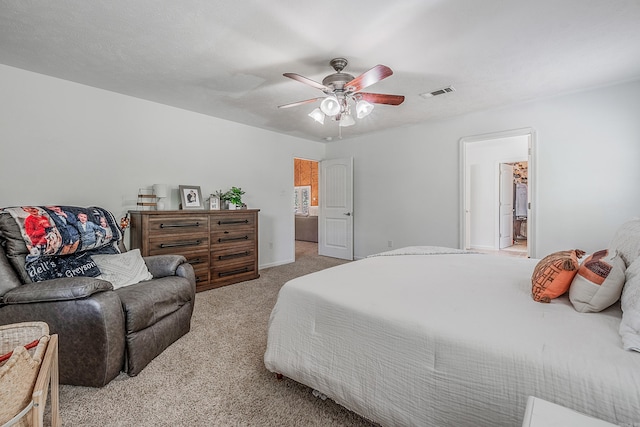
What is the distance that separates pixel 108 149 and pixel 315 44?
103 inches

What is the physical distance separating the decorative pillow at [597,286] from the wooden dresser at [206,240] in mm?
3497

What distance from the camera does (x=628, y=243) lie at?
57.7 inches

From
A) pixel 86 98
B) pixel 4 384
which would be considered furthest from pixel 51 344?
pixel 86 98

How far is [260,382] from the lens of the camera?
1.77 metres

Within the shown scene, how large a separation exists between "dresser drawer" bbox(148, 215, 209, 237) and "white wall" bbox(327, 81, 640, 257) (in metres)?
3.01

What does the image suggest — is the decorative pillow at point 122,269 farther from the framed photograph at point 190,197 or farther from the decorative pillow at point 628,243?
the decorative pillow at point 628,243

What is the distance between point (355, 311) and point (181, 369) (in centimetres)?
134

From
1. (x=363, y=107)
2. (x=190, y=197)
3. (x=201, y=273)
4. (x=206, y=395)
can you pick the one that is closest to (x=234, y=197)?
(x=190, y=197)

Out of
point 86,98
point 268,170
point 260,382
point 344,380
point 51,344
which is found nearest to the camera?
point 51,344

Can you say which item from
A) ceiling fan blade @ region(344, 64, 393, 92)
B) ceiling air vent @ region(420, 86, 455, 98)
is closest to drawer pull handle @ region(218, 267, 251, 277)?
ceiling fan blade @ region(344, 64, 393, 92)

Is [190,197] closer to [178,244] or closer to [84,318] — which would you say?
[178,244]

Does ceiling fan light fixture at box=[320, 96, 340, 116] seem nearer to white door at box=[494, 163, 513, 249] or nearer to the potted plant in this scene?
the potted plant

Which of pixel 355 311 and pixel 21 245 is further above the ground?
pixel 21 245

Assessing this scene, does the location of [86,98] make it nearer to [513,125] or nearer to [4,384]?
[4,384]
